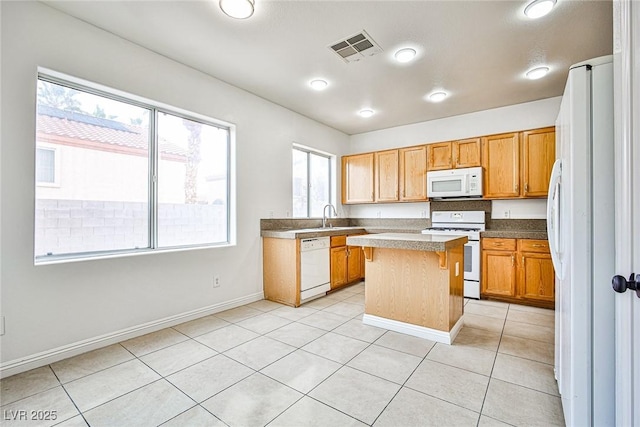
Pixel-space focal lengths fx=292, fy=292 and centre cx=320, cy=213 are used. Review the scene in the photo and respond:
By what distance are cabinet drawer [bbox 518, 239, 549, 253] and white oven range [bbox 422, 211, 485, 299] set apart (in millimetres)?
515

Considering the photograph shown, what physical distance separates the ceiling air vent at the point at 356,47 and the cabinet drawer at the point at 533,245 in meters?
3.01

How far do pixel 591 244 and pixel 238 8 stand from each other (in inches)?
105

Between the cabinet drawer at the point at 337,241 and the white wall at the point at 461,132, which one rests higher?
the white wall at the point at 461,132

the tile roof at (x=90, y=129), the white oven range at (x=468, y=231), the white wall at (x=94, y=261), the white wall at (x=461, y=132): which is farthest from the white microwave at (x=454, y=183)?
the tile roof at (x=90, y=129)

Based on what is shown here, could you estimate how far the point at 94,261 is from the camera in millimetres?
2484

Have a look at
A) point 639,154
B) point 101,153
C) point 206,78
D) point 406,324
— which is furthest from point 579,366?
point 206,78

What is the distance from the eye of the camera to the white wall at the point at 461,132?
4172mm

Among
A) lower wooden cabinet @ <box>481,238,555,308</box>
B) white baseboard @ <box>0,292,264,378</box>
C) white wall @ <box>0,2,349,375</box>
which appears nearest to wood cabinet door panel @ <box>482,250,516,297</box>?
lower wooden cabinet @ <box>481,238,555,308</box>

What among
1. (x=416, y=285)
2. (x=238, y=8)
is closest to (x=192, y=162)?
(x=238, y=8)

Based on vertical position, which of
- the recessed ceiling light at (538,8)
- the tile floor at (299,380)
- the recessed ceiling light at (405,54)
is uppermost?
the recessed ceiling light at (405,54)

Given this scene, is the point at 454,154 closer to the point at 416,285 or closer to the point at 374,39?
the point at 374,39

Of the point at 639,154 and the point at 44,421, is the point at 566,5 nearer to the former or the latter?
the point at 639,154

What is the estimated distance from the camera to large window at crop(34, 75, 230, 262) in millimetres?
2373

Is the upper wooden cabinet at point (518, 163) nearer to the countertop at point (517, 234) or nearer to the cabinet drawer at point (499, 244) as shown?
the countertop at point (517, 234)
